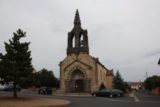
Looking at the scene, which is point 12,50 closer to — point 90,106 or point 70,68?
point 90,106

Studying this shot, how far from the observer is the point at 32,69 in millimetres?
33281

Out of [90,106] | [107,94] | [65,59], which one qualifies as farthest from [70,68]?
[90,106]

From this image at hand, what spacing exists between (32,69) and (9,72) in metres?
2.78

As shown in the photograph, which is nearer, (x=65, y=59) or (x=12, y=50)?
(x=12, y=50)

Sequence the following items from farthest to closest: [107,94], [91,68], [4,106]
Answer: [91,68] → [107,94] → [4,106]

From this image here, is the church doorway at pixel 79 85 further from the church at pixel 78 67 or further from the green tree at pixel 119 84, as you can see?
the green tree at pixel 119 84

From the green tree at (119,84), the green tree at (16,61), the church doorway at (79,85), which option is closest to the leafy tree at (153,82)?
the green tree at (119,84)

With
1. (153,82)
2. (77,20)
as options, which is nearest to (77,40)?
(77,20)

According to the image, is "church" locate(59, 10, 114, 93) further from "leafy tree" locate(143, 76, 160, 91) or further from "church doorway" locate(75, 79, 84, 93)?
"leafy tree" locate(143, 76, 160, 91)

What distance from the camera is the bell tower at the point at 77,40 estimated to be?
64.6 m

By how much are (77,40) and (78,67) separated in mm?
5845

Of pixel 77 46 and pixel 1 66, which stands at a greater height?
pixel 77 46

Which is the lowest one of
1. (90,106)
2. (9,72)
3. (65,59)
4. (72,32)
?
(90,106)

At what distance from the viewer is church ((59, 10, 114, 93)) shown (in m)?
64.4
